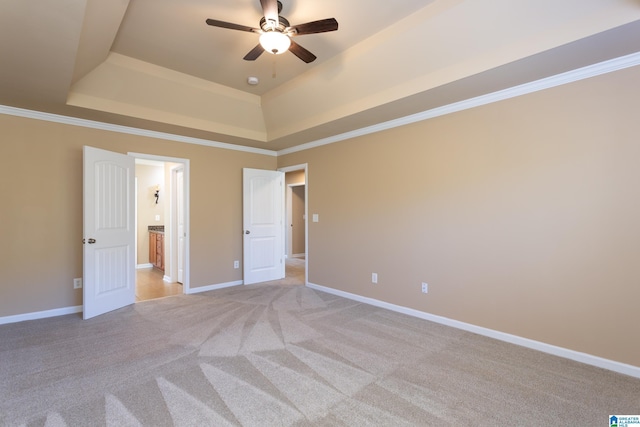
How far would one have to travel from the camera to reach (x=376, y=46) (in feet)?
9.71

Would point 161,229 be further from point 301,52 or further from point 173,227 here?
point 301,52

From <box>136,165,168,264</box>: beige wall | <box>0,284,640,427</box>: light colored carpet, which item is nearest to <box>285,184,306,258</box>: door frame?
<box>136,165,168,264</box>: beige wall

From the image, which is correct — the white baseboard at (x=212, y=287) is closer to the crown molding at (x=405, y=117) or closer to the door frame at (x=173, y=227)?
the door frame at (x=173, y=227)

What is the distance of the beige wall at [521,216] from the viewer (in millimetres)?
2430

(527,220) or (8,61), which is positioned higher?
(8,61)

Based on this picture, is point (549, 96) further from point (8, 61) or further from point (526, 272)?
point (8, 61)

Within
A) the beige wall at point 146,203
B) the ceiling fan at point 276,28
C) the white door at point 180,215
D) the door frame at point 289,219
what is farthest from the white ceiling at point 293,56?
the door frame at point 289,219

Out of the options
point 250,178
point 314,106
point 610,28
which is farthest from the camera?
point 250,178

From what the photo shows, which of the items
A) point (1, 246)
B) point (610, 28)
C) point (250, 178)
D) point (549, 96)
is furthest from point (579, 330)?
point (1, 246)

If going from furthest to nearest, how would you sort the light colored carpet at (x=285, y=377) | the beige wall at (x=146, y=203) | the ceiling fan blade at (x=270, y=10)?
1. the beige wall at (x=146, y=203)
2. the ceiling fan blade at (x=270, y=10)
3. the light colored carpet at (x=285, y=377)

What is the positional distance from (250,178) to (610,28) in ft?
15.4

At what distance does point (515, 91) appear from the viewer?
2.91 meters

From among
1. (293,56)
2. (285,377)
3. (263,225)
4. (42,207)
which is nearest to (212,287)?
(263,225)

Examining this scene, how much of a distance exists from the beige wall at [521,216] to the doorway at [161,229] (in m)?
3.03
